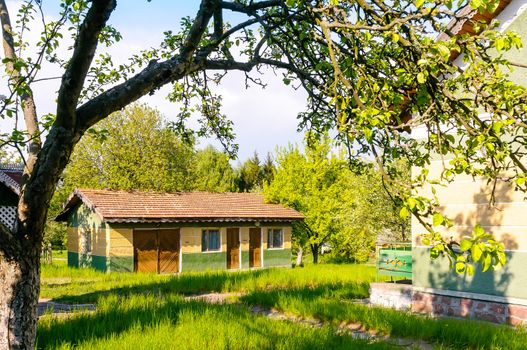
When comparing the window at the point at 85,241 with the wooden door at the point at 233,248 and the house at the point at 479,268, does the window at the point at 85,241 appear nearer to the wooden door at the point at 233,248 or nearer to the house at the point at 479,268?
the wooden door at the point at 233,248

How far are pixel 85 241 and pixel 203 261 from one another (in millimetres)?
6670

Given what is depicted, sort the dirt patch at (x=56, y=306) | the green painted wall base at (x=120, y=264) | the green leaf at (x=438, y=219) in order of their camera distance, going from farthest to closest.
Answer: the green painted wall base at (x=120, y=264) < the dirt patch at (x=56, y=306) < the green leaf at (x=438, y=219)

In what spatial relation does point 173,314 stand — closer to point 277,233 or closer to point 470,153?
point 470,153

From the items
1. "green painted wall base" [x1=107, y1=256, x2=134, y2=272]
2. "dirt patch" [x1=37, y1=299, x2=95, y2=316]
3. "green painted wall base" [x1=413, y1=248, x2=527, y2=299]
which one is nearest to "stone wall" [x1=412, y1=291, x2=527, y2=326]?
"green painted wall base" [x1=413, y1=248, x2=527, y2=299]

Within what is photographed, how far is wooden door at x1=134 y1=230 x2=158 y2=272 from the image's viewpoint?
23828 millimetres

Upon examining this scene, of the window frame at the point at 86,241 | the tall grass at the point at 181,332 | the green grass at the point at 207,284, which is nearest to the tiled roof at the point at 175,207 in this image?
the window frame at the point at 86,241

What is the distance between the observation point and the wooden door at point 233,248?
27.2 metres

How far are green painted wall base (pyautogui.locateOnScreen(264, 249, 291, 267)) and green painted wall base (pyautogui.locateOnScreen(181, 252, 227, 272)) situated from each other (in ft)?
9.73

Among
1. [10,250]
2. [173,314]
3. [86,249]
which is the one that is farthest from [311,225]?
[10,250]

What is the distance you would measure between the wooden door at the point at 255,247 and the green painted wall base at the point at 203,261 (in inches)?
78.6

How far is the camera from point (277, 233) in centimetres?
2930

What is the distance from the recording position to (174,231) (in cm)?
2516

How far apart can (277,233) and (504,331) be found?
2161 centimetres

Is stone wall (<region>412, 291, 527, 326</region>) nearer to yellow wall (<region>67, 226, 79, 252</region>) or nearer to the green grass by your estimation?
the green grass
